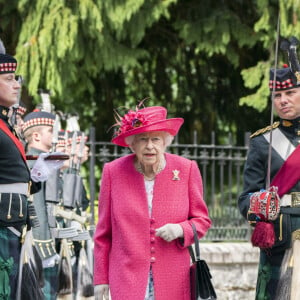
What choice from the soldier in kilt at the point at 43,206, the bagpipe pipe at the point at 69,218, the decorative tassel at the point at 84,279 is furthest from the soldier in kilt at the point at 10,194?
the decorative tassel at the point at 84,279

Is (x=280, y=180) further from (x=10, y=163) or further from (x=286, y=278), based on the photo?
(x=10, y=163)

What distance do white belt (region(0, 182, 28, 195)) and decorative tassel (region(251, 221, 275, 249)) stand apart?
1.51 m

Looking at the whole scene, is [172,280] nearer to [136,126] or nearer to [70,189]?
[136,126]

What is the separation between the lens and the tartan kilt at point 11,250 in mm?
6824

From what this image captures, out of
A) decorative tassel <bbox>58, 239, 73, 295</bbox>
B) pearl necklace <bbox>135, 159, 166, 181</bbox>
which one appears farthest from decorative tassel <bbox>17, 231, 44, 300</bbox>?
decorative tassel <bbox>58, 239, 73, 295</bbox>

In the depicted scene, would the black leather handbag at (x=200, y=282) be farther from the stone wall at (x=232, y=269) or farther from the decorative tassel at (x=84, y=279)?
the stone wall at (x=232, y=269)

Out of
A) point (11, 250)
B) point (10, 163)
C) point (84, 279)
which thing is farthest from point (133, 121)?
point (84, 279)

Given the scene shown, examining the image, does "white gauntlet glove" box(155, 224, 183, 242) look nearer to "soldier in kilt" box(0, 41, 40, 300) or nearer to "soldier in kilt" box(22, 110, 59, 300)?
"soldier in kilt" box(0, 41, 40, 300)

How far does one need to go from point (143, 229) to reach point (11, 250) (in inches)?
37.3

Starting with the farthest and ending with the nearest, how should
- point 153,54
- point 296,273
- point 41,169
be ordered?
point 153,54 < point 41,169 < point 296,273

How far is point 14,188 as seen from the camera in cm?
692

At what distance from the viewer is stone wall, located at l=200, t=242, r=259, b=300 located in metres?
12.2

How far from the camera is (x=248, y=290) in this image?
12289mm

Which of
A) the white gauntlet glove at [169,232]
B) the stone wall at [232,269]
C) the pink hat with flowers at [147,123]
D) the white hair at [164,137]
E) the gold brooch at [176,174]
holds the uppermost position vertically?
the pink hat with flowers at [147,123]
